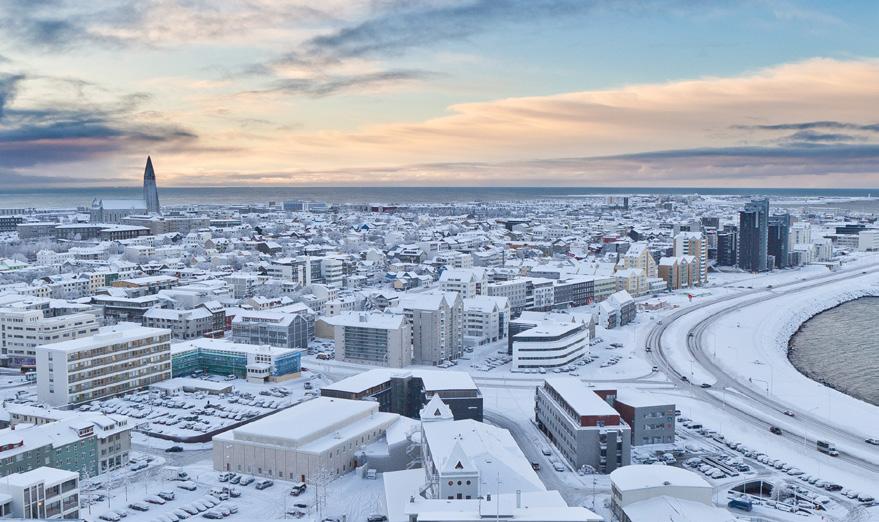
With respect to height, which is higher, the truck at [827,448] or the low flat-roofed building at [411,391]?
the low flat-roofed building at [411,391]

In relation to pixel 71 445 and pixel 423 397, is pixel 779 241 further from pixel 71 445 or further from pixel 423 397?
pixel 71 445

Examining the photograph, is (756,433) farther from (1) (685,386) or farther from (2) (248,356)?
(2) (248,356)

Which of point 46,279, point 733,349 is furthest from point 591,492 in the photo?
point 46,279

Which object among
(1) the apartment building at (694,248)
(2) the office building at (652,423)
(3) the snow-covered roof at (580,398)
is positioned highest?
(1) the apartment building at (694,248)

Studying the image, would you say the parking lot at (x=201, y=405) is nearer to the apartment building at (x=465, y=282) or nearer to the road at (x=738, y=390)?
the road at (x=738, y=390)

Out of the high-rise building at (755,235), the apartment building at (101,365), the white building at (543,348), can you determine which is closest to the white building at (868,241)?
the high-rise building at (755,235)

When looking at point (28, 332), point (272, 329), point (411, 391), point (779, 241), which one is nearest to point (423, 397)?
point (411, 391)
